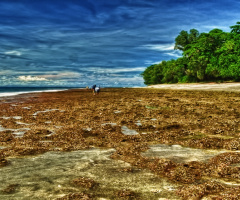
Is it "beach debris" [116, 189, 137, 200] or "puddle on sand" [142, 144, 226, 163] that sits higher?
"beach debris" [116, 189, 137, 200]

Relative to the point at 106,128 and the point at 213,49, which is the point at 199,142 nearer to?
the point at 106,128

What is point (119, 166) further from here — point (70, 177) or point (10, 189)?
point (10, 189)

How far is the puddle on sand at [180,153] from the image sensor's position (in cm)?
632

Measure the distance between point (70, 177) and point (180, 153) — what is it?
364cm

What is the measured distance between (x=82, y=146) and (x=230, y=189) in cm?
515

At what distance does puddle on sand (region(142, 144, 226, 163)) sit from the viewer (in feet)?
20.7

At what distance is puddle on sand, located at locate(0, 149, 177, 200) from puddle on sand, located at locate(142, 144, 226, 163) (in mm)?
1369

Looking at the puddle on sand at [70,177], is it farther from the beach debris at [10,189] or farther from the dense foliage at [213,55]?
the dense foliage at [213,55]

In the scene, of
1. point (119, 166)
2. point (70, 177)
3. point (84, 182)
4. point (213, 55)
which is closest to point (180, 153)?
point (119, 166)

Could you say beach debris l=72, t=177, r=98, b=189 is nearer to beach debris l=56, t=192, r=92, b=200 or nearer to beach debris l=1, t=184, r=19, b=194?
beach debris l=56, t=192, r=92, b=200

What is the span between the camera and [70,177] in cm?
504

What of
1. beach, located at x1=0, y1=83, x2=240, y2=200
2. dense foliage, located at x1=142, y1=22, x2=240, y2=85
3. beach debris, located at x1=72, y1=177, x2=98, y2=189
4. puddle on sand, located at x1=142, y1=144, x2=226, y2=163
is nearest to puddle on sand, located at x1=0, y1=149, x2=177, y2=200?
beach, located at x1=0, y1=83, x2=240, y2=200

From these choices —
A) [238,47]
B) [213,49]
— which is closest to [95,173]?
[238,47]

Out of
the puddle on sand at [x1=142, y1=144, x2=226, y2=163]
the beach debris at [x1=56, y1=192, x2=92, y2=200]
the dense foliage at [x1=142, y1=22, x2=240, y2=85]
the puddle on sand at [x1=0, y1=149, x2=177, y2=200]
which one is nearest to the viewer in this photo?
the beach debris at [x1=56, y1=192, x2=92, y2=200]
